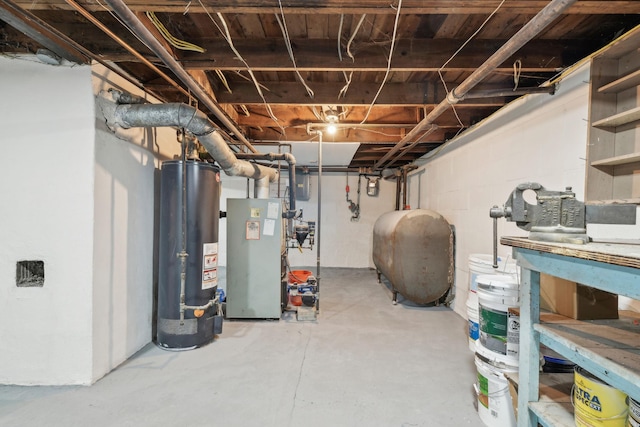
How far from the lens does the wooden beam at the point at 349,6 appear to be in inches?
53.1

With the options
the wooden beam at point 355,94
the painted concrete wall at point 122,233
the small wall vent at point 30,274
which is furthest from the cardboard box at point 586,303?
the small wall vent at point 30,274

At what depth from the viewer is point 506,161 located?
249 centimetres

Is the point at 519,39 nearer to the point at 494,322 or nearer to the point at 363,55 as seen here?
the point at 363,55

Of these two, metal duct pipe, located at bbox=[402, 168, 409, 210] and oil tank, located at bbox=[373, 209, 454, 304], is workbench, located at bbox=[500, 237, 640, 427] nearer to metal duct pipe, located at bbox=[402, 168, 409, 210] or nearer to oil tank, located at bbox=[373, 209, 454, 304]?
oil tank, located at bbox=[373, 209, 454, 304]

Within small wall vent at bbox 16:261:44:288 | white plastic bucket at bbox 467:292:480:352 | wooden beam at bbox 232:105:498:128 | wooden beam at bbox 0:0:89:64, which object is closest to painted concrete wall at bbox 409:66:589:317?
wooden beam at bbox 232:105:498:128

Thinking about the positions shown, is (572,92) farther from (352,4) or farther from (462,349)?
(462,349)

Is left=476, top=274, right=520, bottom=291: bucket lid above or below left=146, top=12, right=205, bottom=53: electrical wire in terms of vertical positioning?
below

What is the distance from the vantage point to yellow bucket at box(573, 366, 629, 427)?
0.92m

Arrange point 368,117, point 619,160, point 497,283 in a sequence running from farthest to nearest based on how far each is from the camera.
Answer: point 368,117 < point 497,283 < point 619,160

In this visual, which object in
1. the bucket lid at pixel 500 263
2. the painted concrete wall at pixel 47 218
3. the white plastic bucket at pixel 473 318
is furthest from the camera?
the white plastic bucket at pixel 473 318

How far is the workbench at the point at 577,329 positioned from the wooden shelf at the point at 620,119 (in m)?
0.86

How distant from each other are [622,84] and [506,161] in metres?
1.00

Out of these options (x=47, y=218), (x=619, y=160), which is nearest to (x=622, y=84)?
(x=619, y=160)

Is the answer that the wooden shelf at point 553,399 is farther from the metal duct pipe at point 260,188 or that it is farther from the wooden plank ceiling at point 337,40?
the metal duct pipe at point 260,188
